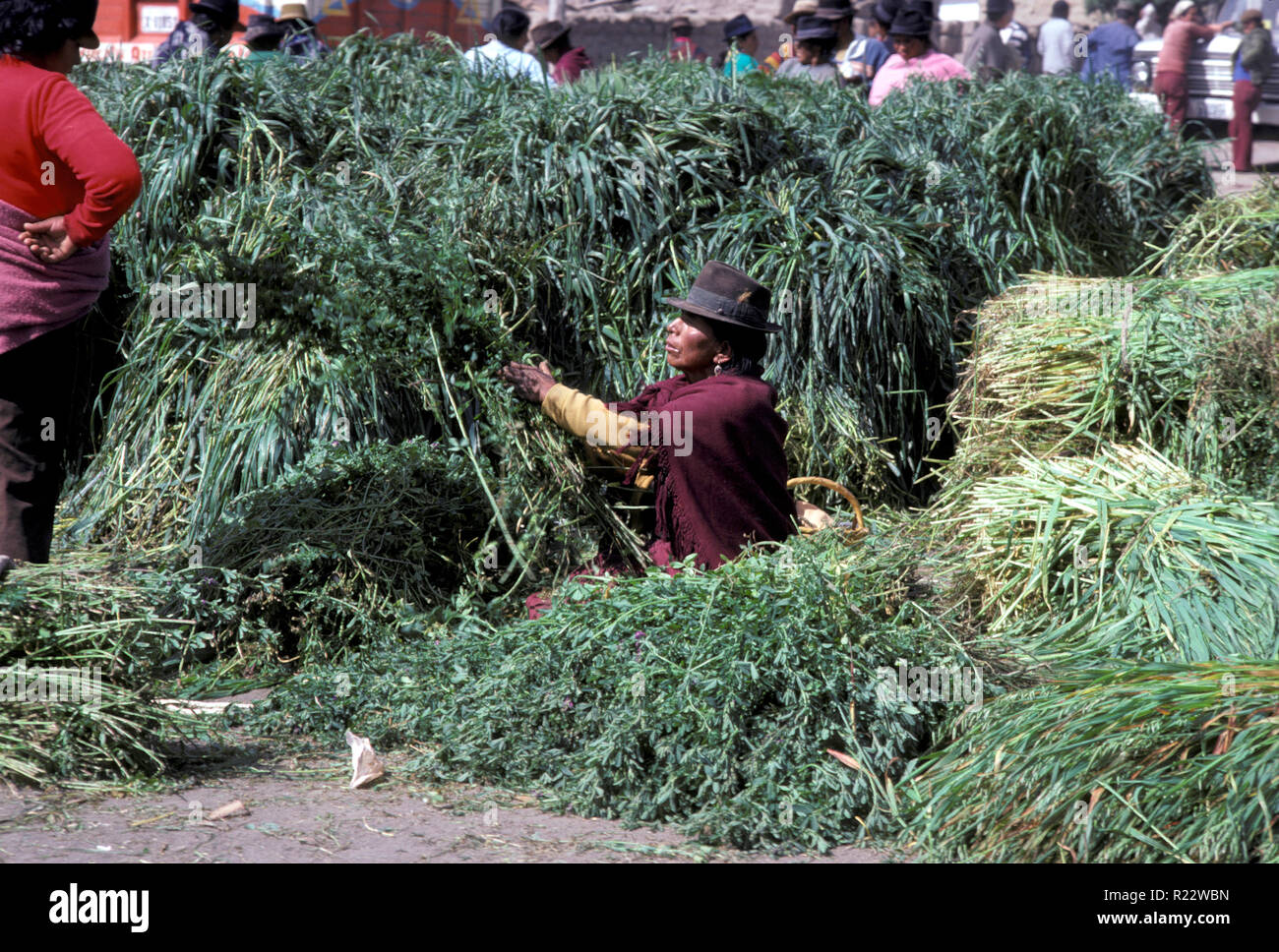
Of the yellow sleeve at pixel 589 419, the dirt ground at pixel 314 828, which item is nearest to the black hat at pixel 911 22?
the yellow sleeve at pixel 589 419

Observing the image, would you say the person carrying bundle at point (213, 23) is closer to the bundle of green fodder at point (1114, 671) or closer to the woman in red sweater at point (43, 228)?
the woman in red sweater at point (43, 228)

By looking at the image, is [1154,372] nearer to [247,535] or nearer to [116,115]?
[247,535]

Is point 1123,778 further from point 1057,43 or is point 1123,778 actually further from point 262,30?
point 1057,43

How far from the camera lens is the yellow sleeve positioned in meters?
4.26

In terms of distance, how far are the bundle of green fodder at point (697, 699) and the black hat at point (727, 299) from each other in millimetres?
868

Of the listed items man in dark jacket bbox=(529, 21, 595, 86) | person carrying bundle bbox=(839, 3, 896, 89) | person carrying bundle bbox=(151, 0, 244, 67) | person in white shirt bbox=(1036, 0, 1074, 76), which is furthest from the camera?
person in white shirt bbox=(1036, 0, 1074, 76)

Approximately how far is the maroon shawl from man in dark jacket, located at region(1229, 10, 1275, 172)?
10.9 meters

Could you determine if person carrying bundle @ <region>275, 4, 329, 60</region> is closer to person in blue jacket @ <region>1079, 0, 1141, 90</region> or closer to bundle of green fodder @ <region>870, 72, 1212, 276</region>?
bundle of green fodder @ <region>870, 72, 1212, 276</region>

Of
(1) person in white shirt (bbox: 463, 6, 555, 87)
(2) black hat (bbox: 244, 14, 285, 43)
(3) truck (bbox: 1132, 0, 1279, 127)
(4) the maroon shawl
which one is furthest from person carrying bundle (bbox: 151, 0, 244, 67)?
(3) truck (bbox: 1132, 0, 1279, 127)

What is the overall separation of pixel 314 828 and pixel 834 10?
7.38 meters

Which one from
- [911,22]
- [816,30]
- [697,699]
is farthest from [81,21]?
[816,30]

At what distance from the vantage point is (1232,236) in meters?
5.98

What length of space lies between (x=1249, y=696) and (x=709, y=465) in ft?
5.80

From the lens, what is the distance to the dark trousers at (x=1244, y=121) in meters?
13.3
